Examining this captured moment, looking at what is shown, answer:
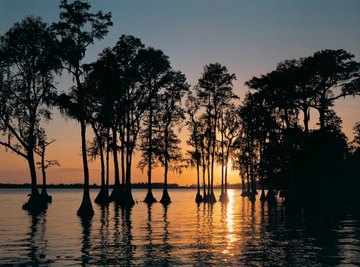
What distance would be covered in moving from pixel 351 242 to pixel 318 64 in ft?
133

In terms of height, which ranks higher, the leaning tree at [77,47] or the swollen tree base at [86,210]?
the leaning tree at [77,47]

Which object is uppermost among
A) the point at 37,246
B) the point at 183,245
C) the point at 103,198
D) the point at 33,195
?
the point at 33,195

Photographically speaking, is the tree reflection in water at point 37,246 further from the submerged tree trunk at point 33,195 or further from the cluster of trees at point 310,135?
the cluster of trees at point 310,135

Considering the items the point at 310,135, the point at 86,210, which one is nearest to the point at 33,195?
the point at 86,210

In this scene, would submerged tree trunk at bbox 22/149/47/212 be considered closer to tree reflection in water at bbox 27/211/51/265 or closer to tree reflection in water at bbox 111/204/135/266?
tree reflection in water at bbox 27/211/51/265

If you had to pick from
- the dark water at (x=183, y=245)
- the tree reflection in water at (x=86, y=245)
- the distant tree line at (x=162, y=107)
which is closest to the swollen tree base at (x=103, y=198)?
the distant tree line at (x=162, y=107)

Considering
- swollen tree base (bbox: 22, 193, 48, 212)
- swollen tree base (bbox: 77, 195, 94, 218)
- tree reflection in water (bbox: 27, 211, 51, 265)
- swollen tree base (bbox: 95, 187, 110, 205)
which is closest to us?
tree reflection in water (bbox: 27, 211, 51, 265)

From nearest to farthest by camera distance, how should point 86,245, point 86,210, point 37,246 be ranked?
point 37,246
point 86,245
point 86,210

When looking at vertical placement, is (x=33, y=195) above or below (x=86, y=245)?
above

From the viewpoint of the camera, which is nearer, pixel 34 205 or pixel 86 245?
pixel 86 245

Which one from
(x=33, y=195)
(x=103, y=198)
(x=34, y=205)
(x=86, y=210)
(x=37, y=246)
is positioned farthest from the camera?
(x=103, y=198)

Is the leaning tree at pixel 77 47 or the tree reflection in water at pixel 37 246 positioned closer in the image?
the tree reflection in water at pixel 37 246

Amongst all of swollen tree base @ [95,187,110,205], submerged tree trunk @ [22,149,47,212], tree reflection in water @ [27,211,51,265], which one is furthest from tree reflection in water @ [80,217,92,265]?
swollen tree base @ [95,187,110,205]

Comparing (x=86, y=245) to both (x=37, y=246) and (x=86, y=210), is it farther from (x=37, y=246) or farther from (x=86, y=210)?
(x=86, y=210)
